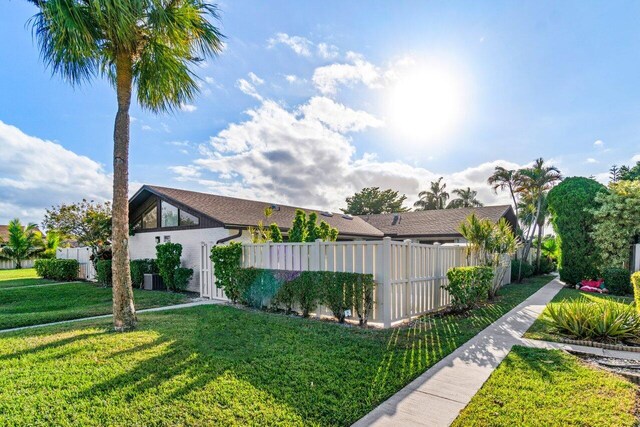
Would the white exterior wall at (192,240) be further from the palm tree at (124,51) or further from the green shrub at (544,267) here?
the green shrub at (544,267)

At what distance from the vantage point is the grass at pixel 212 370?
10.5 feet

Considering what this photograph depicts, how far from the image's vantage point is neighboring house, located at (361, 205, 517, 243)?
19.8 m

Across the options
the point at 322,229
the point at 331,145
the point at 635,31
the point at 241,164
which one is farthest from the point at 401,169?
the point at 635,31

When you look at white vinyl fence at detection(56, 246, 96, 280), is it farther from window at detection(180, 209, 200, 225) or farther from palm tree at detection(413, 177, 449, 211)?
palm tree at detection(413, 177, 449, 211)

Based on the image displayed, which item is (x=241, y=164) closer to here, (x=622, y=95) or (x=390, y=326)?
(x=390, y=326)

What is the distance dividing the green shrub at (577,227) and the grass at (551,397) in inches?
497

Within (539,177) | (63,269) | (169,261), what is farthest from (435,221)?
(63,269)

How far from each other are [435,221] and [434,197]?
2046cm

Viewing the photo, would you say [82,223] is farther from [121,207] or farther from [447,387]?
[447,387]

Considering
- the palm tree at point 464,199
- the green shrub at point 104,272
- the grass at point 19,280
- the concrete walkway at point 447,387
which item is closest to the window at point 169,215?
the green shrub at point 104,272

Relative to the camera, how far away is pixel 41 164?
1495cm

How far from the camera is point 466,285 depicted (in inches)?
322

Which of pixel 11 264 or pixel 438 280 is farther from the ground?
→ pixel 438 280

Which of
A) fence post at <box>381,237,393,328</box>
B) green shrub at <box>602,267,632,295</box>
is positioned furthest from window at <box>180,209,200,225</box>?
green shrub at <box>602,267,632,295</box>
